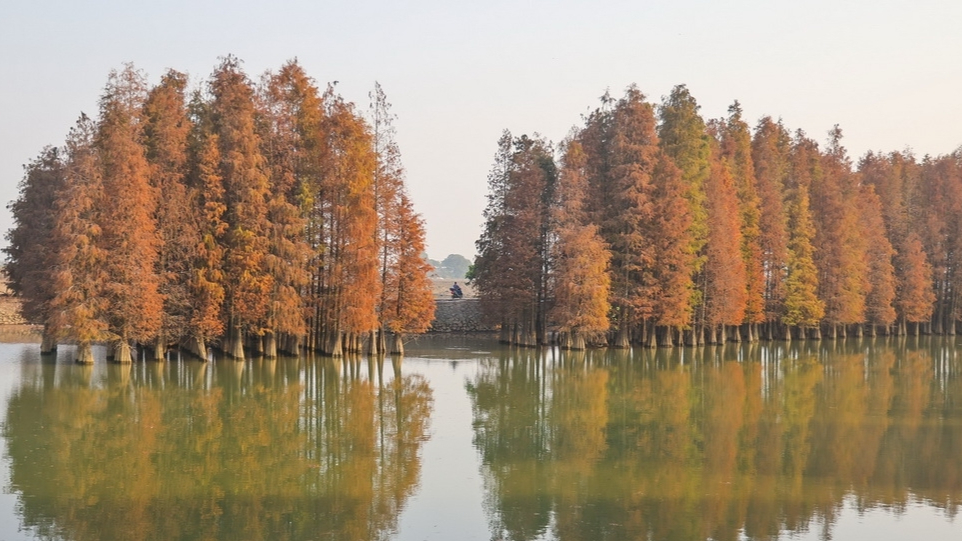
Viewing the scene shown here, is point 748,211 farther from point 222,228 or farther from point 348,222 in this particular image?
point 222,228

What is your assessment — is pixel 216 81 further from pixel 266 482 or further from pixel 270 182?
pixel 266 482

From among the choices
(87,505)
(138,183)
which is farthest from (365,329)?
(87,505)

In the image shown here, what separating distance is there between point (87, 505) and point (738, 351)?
155 ft

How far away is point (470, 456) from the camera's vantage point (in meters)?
22.2

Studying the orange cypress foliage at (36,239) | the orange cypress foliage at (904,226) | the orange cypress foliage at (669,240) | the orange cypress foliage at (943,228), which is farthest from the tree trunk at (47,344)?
the orange cypress foliage at (943,228)

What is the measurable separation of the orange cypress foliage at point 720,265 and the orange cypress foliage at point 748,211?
3.46m

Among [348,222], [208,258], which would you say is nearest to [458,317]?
[348,222]

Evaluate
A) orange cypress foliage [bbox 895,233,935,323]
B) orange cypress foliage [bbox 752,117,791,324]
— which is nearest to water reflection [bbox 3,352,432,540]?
orange cypress foliage [bbox 752,117,791,324]

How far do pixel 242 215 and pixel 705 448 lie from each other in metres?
28.2

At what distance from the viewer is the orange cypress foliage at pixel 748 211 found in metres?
65.2

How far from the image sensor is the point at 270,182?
46656 mm

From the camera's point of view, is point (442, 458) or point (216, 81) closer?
point (442, 458)

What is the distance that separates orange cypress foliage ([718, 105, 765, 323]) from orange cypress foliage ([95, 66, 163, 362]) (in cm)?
3837

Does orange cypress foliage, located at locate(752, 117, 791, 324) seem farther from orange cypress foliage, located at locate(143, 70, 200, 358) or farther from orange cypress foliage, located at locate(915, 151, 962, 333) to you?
orange cypress foliage, located at locate(143, 70, 200, 358)
